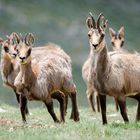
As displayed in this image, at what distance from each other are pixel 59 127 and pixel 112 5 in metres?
40.7

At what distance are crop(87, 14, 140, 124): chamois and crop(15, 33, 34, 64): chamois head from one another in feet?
4.33

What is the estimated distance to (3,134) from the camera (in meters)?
14.3

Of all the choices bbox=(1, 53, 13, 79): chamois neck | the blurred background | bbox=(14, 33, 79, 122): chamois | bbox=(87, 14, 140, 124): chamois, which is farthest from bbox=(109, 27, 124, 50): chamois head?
the blurred background

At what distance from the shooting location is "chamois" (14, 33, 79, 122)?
1717 cm

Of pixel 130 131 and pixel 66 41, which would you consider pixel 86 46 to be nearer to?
pixel 66 41

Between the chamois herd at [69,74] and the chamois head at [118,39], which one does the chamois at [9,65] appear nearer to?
the chamois herd at [69,74]

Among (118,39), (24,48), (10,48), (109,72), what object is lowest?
(109,72)

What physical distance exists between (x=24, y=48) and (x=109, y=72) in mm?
1879

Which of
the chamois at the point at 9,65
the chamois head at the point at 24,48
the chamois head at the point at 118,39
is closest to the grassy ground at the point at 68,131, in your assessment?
the chamois head at the point at 24,48

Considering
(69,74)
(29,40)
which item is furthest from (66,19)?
(29,40)

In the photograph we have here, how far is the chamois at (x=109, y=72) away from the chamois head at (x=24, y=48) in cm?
132

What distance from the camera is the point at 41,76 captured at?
57.5ft

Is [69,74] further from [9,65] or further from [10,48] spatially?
[10,48]

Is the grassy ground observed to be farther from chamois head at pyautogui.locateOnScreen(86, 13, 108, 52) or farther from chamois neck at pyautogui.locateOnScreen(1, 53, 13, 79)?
chamois neck at pyautogui.locateOnScreen(1, 53, 13, 79)
